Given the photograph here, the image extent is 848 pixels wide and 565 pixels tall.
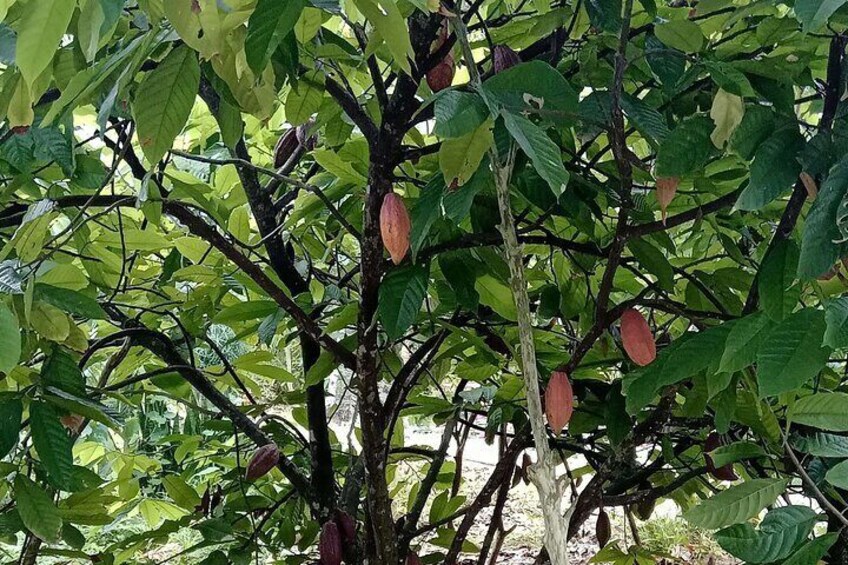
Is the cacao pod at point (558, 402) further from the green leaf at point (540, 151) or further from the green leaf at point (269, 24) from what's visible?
the green leaf at point (269, 24)

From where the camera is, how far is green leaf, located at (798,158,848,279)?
1.61ft

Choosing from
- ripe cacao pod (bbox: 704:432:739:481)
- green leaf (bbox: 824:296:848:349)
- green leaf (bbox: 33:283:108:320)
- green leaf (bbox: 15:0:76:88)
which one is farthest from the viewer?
ripe cacao pod (bbox: 704:432:739:481)

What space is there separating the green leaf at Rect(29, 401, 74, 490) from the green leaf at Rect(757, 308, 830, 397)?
1.93 feet

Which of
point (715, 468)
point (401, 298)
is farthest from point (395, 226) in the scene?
point (715, 468)

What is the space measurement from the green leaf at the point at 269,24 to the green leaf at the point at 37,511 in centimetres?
58

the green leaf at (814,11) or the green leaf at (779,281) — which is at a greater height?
the green leaf at (814,11)

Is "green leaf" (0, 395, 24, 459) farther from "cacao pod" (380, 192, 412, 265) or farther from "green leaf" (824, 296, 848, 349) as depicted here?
"green leaf" (824, 296, 848, 349)

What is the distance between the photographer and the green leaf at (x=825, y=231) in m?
0.49

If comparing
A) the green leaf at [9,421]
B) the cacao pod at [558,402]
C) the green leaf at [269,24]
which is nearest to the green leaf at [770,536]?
the cacao pod at [558,402]

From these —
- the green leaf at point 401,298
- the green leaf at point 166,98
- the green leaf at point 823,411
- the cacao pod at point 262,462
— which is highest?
the green leaf at point 166,98

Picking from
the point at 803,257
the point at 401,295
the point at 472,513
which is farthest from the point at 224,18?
the point at 472,513

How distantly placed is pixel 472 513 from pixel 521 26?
57cm

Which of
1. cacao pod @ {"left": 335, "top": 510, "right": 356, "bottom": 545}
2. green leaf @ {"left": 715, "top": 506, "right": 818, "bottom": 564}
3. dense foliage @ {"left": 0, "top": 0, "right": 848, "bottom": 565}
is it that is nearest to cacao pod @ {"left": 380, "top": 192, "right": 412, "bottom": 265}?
dense foliage @ {"left": 0, "top": 0, "right": 848, "bottom": 565}

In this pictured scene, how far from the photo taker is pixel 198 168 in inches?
57.3
